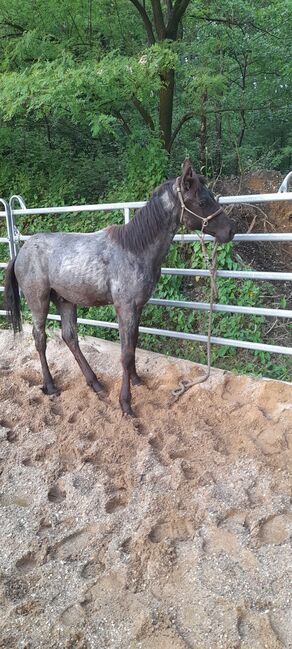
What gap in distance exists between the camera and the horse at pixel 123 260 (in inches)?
132

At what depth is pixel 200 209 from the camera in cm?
331

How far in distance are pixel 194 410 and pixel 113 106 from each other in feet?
12.3

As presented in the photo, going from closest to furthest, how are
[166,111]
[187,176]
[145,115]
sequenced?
[187,176]
[145,115]
[166,111]

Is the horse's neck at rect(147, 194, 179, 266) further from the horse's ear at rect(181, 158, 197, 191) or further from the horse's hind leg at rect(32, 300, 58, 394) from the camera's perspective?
the horse's hind leg at rect(32, 300, 58, 394)

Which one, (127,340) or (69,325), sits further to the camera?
(69,325)

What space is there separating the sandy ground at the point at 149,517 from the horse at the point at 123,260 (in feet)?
1.54

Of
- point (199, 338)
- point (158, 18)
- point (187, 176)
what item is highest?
point (158, 18)

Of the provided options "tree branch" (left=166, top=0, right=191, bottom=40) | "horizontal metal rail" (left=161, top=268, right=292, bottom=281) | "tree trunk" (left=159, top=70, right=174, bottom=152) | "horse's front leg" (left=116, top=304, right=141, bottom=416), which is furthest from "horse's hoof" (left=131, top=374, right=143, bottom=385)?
"tree branch" (left=166, top=0, right=191, bottom=40)

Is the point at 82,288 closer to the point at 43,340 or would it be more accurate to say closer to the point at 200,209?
the point at 43,340

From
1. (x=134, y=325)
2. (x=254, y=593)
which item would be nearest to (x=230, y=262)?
(x=134, y=325)

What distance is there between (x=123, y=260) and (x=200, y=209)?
2.32 feet

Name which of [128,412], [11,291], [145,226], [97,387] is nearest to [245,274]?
[145,226]

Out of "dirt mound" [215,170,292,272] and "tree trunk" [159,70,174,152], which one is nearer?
"dirt mound" [215,170,292,272]

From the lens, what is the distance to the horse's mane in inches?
135
